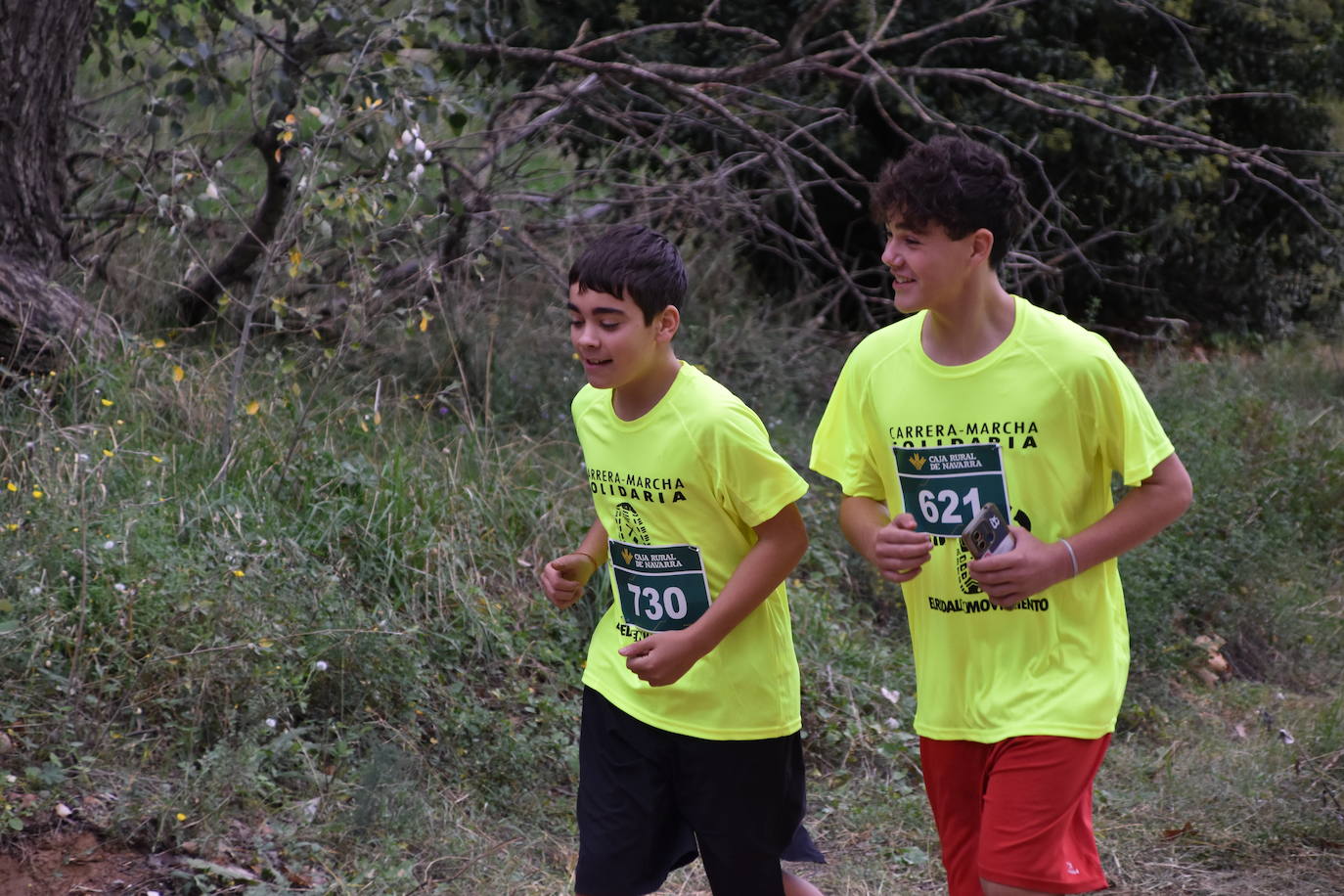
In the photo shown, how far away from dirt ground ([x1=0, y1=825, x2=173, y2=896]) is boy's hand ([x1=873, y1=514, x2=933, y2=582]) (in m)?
2.13

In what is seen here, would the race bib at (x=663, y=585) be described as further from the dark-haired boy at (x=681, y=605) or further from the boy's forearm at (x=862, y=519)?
the boy's forearm at (x=862, y=519)

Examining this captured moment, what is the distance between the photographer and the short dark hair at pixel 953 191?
2711mm

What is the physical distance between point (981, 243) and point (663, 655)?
3.33 feet

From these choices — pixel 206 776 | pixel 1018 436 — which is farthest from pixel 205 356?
pixel 1018 436

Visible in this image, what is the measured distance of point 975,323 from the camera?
2764 mm

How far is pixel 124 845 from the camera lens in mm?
3707

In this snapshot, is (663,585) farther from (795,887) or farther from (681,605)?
(795,887)

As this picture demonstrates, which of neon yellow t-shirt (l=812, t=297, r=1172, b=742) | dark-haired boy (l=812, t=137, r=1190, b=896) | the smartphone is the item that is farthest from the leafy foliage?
the smartphone

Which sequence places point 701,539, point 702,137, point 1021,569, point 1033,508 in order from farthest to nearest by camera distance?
1. point 702,137
2. point 701,539
3. point 1033,508
4. point 1021,569

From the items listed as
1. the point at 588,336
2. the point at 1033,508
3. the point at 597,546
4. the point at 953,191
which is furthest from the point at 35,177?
the point at 1033,508

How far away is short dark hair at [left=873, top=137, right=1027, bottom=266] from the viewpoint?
2711 millimetres

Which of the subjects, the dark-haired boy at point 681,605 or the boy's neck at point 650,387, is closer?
the dark-haired boy at point 681,605

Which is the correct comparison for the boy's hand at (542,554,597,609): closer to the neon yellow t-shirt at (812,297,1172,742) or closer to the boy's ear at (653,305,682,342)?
the boy's ear at (653,305,682,342)

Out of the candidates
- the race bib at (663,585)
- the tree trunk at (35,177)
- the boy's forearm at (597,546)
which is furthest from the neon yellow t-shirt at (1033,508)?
the tree trunk at (35,177)
